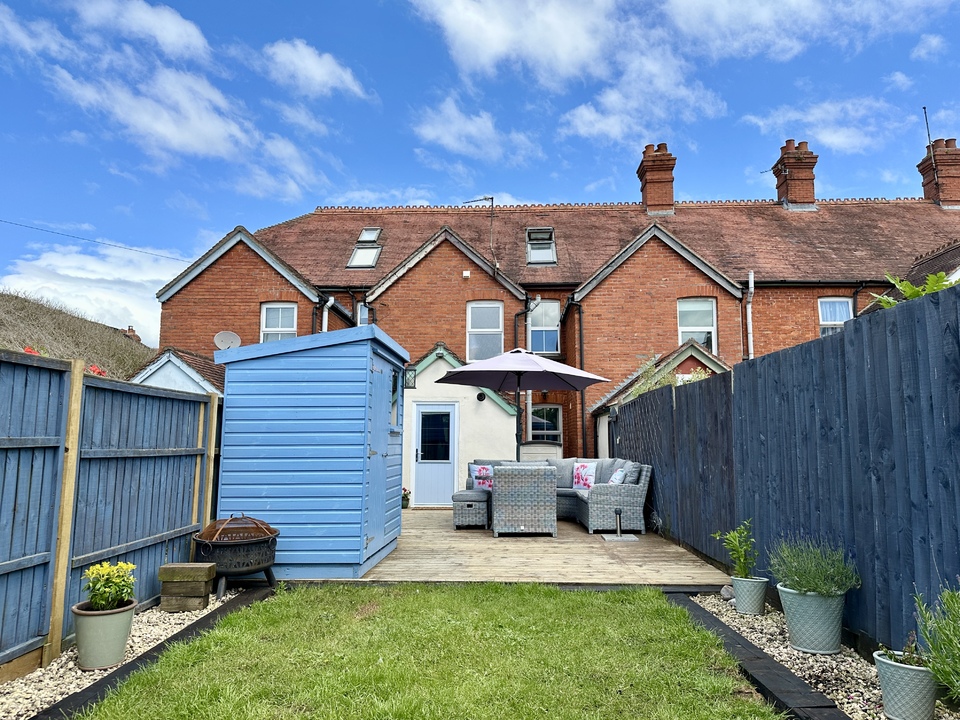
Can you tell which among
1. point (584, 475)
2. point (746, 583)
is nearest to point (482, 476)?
point (584, 475)

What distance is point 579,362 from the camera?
640 inches

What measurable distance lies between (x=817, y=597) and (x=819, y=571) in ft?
0.54

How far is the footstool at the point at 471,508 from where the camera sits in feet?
33.0

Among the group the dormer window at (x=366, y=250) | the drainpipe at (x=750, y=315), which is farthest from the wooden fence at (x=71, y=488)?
the drainpipe at (x=750, y=315)

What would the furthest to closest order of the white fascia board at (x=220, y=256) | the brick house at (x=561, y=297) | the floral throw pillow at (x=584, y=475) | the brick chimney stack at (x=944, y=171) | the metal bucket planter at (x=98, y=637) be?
the brick chimney stack at (x=944, y=171) < the white fascia board at (x=220, y=256) < the brick house at (x=561, y=297) < the floral throw pillow at (x=584, y=475) < the metal bucket planter at (x=98, y=637)

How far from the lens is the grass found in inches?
126

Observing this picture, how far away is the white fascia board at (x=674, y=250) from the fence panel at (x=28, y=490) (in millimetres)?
13750

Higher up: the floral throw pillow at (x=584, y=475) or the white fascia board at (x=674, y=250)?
the white fascia board at (x=674, y=250)

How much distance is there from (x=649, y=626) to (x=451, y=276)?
13.0 metres

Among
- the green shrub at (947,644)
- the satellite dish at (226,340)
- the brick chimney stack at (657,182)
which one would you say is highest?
the brick chimney stack at (657,182)

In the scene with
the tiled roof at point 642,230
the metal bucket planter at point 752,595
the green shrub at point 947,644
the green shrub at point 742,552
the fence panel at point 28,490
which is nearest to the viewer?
the green shrub at point 947,644

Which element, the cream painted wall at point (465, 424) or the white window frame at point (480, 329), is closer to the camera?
the cream painted wall at point (465, 424)

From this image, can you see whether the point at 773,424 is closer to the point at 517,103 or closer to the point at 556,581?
the point at 556,581

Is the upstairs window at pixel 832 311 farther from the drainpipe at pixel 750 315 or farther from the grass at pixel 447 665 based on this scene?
the grass at pixel 447 665
